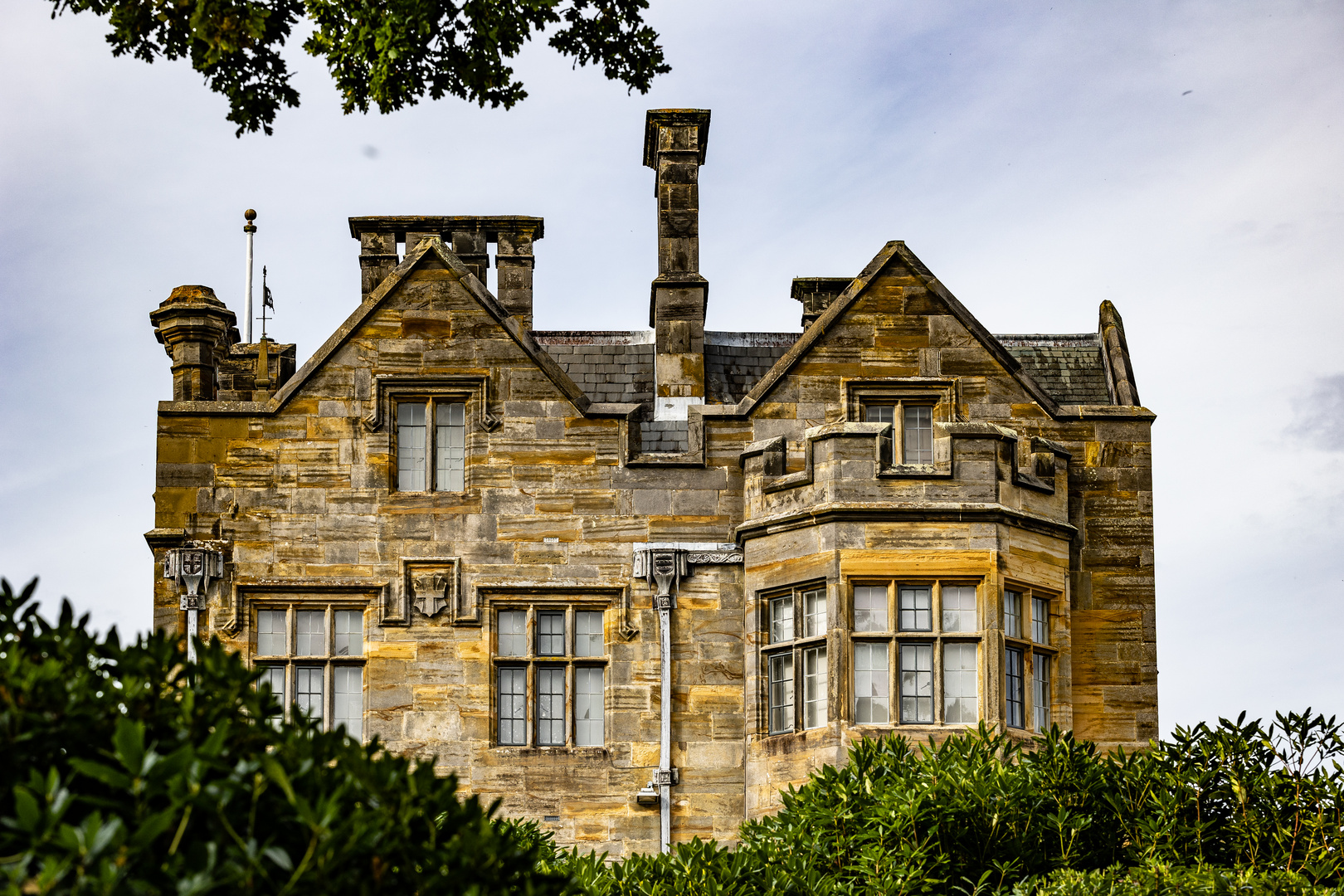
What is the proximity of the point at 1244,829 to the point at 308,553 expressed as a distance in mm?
11112

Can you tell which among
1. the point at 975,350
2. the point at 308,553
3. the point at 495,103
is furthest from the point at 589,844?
the point at 495,103

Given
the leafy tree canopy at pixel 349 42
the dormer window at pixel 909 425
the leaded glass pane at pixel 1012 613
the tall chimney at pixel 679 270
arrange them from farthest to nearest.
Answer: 1. the tall chimney at pixel 679 270
2. the dormer window at pixel 909 425
3. the leaded glass pane at pixel 1012 613
4. the leafy tree canopy at pixel 349 42

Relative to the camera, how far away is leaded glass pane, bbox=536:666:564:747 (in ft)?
65.9

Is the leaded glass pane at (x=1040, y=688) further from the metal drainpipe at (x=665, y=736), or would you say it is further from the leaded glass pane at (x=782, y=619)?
the metal drainpipe at (x=665, y=736)

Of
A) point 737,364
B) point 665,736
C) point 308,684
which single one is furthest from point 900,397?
point 308,684

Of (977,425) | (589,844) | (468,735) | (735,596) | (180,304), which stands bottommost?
(589,844)

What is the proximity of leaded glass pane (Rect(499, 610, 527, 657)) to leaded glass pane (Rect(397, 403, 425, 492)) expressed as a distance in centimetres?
184

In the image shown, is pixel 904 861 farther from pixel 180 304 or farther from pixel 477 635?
pixel 180 304

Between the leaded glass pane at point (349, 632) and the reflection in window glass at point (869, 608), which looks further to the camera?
the leaded glass pane at point (349, 632)

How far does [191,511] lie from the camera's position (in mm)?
20375


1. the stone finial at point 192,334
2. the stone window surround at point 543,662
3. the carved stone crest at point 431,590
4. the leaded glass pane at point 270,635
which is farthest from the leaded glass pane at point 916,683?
the stone finial at point 192,334

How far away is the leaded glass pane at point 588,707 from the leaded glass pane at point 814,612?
253cm

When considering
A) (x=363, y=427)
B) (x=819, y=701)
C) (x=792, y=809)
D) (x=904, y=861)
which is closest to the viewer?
(x=904, y=861)

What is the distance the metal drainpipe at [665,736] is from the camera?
19609mm
